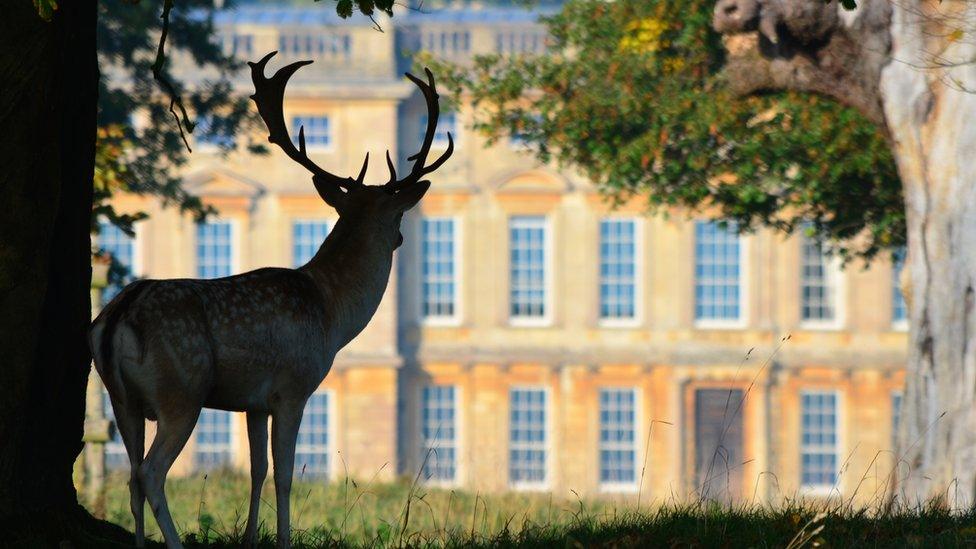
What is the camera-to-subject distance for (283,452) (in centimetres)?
636

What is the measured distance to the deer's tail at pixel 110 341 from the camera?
5957 millimetres

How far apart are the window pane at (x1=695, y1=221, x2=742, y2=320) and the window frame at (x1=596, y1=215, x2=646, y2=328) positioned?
1.65 m

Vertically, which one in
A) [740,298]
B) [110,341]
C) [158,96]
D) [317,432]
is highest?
[158,96]

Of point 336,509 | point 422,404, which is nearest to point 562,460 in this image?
point 422,404

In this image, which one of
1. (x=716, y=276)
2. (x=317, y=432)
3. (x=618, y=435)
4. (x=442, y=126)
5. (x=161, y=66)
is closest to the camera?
(x=161, y=66)

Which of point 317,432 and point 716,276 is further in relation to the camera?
point 317,432

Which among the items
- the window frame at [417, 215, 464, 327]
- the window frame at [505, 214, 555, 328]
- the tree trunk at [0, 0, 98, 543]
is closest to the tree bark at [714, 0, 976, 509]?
the tree trunk at [0, 0, 98, 543]

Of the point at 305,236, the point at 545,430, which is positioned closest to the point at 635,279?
the point at 545,430

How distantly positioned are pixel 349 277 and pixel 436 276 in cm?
3708

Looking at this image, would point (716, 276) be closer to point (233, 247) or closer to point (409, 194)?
point (233, 247)

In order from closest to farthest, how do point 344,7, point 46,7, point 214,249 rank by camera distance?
point 46,7 < point 344,7 < point 214,249

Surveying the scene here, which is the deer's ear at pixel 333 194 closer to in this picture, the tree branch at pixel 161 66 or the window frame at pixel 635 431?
the tree branch at pixel 161 66

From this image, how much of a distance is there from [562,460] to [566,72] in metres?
23.4

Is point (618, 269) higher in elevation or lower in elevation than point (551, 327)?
higher
